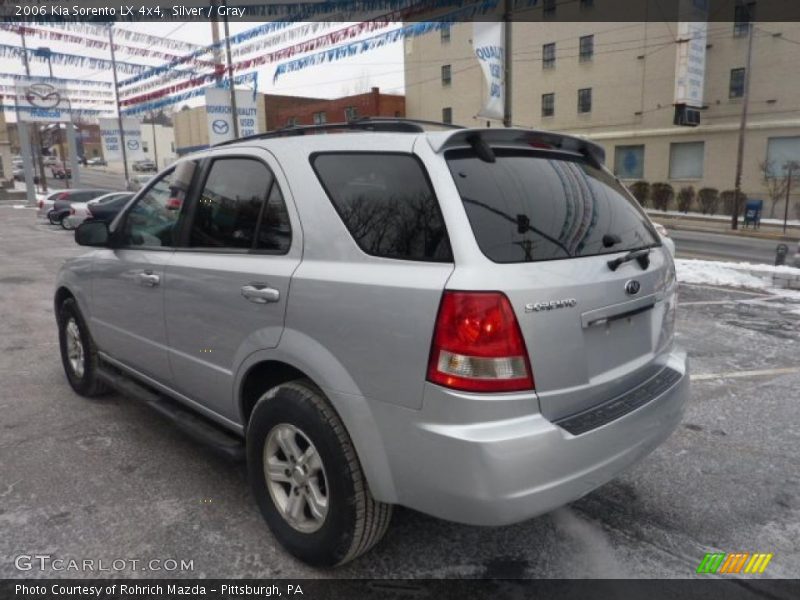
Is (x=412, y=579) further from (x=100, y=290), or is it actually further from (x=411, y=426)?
(x=100, y=290)

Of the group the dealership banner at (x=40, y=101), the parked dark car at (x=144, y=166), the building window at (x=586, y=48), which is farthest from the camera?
the parked dark car at (x=144, y=166)

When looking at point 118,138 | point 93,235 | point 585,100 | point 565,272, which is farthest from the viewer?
point 118,138

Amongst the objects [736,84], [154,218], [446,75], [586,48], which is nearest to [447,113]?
[446,75]

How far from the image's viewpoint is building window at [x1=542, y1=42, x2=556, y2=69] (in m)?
34.4

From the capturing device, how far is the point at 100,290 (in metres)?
4.13

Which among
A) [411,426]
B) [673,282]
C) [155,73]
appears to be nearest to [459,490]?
[411,426]

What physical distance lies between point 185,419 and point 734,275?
897 cm

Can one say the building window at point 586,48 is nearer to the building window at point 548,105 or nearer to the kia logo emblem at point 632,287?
the building window at point 548,105

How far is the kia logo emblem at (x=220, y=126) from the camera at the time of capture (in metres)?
18.2

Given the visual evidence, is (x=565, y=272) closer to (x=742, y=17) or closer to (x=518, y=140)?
(x=518, y=140)

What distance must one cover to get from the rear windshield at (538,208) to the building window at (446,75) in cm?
3974

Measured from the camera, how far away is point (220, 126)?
1842 cm

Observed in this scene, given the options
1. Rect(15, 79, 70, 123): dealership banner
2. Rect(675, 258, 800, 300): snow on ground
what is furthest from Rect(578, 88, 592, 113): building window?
Rect(15, 79, 70, 123): dealership banner

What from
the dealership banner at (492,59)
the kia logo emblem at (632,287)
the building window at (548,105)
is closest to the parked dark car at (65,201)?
the dealership banner at (492,59)
